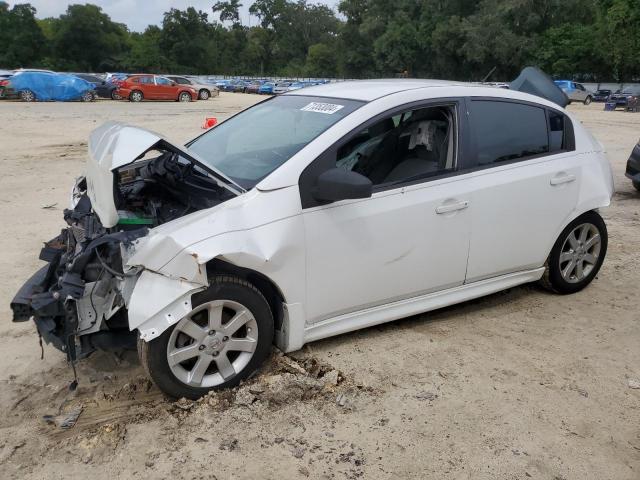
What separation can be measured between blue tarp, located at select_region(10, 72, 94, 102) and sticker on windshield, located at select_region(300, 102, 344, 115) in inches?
1184

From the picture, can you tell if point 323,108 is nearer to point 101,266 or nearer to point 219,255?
point 219,255

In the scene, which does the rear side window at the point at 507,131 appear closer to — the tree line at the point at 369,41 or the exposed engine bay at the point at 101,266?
the exposed engine bay at the point at 101,266

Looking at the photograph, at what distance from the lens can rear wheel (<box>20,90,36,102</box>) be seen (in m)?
29.1

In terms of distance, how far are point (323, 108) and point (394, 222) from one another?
93 cm

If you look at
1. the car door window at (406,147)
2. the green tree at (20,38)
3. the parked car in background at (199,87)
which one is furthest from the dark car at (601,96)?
the green tree at (20,38)

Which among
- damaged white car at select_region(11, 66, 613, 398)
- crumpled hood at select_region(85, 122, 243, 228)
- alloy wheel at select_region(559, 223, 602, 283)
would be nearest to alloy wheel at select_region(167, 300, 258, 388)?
damaged white car at select_region(11, 66, 613, 398)

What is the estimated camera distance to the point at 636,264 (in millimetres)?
5520

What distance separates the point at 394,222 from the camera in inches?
138

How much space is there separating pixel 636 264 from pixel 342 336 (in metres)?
3.38

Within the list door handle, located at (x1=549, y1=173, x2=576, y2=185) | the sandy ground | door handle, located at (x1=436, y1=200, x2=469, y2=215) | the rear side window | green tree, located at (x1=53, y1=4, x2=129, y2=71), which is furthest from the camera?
green tree, located at (x1=53, y1=4, x2=129, y2=71)

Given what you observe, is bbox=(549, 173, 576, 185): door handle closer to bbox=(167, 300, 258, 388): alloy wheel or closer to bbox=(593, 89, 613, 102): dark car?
bbox=(167, 300, 258, 388): alloy wheel

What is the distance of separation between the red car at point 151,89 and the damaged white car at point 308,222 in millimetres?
29733

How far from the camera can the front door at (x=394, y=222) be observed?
335 centimetres

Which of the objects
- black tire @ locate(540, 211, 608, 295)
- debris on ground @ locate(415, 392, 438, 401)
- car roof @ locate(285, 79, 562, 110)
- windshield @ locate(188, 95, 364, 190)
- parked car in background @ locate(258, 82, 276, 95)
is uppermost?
car roof @ locate(285, 79, 562, 110)
